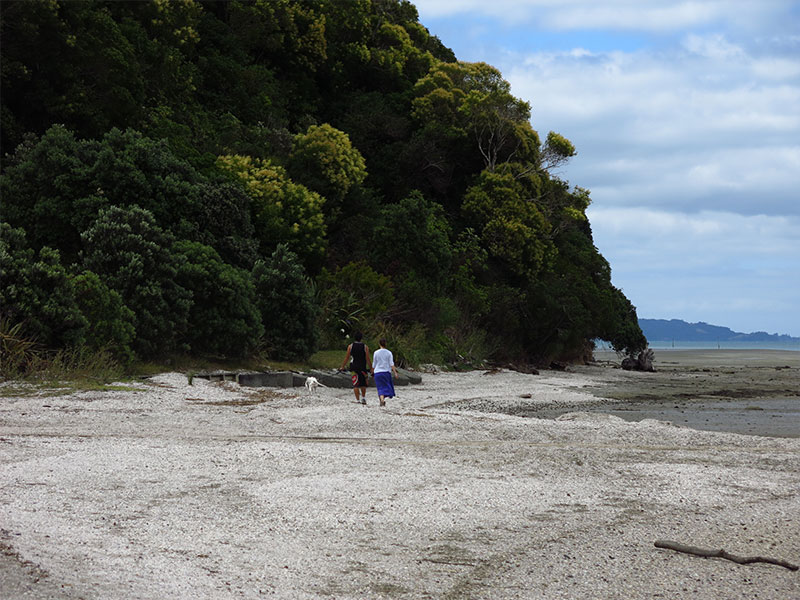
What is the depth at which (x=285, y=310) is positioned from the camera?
27422 millimetres

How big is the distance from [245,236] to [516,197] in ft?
61.6

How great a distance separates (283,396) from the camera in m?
19.6

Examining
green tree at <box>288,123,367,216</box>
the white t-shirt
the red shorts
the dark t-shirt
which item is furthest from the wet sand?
green tree at <box>288,123,367,216</box>

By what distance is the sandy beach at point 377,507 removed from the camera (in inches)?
232

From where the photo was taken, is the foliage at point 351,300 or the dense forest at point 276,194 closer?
the dense forest at point 276,194

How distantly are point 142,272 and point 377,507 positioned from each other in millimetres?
16121

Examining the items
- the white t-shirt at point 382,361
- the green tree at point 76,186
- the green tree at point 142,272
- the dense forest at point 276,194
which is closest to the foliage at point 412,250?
the dense forest at point 276,194

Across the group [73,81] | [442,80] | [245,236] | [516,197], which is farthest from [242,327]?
[442,80]

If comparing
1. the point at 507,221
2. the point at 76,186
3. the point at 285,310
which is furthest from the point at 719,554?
the point at 507,221

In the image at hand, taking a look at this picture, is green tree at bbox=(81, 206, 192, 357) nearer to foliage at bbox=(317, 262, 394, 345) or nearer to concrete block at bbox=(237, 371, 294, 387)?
concrete block at bbox=(237, 371, 294, 387)

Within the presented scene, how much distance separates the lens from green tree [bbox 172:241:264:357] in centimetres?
2420

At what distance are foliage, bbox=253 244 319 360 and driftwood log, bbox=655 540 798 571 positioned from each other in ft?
67.9

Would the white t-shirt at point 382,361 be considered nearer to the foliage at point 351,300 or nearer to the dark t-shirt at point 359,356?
the dark t-shirt at point 359,356

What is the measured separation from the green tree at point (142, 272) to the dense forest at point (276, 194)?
0.06 metres
